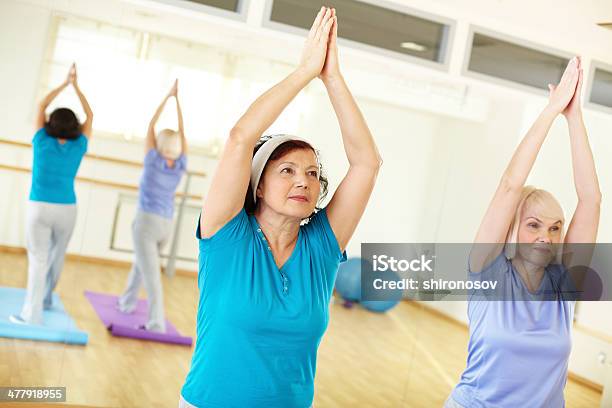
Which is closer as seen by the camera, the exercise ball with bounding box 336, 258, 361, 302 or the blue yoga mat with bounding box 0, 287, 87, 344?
the blue yoga mat with bounding box 0, 287, 87, 344

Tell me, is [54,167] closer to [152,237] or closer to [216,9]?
[152,237]

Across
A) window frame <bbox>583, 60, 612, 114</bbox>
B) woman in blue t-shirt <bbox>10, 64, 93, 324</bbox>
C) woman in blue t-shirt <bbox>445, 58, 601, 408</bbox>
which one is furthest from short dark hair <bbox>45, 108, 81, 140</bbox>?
window frame <bbox>583, 60, 612, 114</bbox>

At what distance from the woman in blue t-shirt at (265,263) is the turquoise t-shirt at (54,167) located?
1.74 meters

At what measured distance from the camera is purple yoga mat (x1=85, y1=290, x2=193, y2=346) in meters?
4.01

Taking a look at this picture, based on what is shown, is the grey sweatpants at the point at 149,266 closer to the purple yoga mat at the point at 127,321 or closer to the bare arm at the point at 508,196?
the purple yoga mat at the point at 127,321

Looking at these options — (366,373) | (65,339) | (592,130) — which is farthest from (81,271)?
(592,130)

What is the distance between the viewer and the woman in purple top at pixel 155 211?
4137 mm

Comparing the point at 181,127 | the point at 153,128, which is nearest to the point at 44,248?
the point at 153,128

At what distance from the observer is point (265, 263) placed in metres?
2.02

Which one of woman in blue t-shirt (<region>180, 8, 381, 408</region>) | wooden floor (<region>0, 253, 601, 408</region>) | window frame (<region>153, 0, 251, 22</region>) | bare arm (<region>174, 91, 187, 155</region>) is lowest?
wooden floor (<region>0, 253, 601, 408</region>)

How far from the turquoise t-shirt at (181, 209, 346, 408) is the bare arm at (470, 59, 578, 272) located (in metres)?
0.85

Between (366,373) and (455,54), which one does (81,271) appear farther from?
(455,54)

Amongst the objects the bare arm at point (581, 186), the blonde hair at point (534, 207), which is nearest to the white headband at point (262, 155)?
the blonde hair at point (534, 207)

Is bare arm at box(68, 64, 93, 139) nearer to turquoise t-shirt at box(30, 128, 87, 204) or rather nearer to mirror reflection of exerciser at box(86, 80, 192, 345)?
turquoise t-shirt at box(30, 128, 87, 204)
